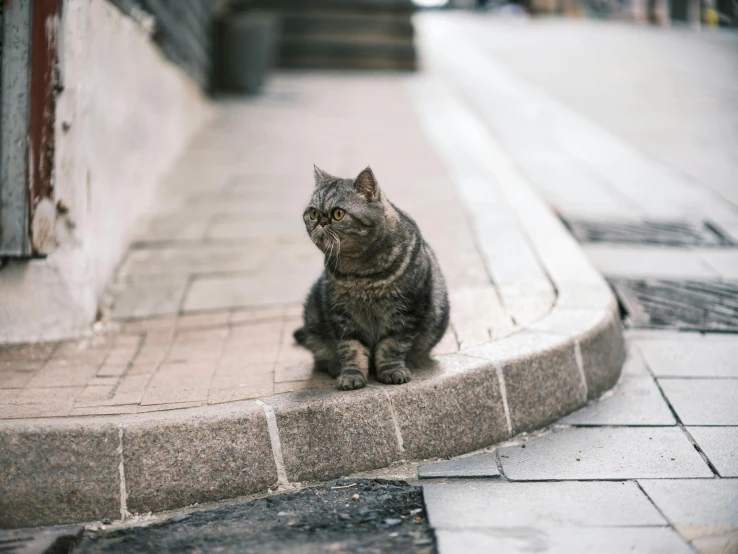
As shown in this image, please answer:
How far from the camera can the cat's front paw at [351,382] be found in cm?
300

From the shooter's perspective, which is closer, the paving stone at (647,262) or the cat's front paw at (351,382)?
the cat's front paw at (351,382)

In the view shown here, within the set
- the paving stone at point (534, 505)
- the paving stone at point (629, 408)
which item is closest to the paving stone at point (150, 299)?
the paving stone at point (534, 505)

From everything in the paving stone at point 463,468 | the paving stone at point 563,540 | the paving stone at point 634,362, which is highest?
the paving stone at point 563,540

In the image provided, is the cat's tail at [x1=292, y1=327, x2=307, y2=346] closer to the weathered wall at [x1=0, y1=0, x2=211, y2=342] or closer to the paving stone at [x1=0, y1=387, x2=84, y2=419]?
the paving stone at [x1=0, y1=387, x2=84, y2=419]

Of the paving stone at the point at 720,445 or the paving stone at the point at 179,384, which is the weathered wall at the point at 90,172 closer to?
the paving stone at the point at 179,384

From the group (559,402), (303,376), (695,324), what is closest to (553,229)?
(695,324)

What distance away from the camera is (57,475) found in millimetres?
2713

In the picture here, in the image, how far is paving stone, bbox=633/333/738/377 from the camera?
3.74 metres

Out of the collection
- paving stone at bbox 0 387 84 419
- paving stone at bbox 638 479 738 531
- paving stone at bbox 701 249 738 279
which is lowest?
paving stone at bbox 638 479 738 531

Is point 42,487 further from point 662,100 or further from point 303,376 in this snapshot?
point 662,100

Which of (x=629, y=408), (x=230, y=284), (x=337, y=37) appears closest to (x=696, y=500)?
(x=629, y=408)

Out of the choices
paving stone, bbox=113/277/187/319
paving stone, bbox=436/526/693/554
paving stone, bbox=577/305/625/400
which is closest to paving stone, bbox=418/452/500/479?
Result: paving stone, bbox=436/526/693/554

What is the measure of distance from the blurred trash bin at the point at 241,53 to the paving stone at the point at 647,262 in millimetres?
6650

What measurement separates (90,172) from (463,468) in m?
2.74
